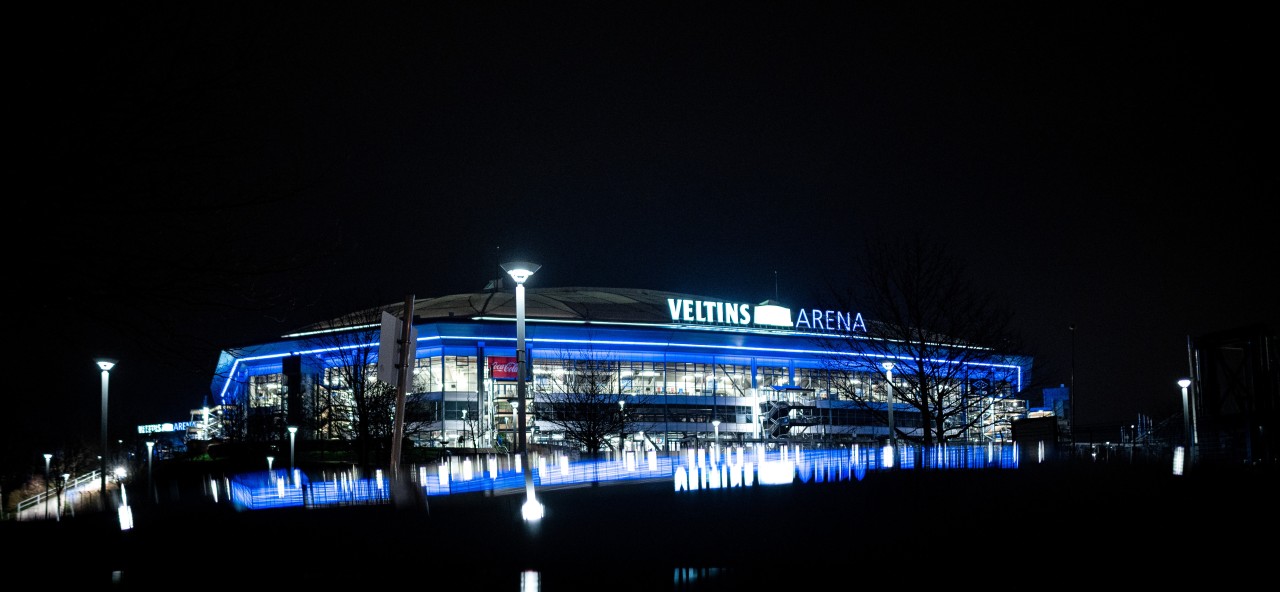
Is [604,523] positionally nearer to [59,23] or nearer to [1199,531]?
[1199,531]

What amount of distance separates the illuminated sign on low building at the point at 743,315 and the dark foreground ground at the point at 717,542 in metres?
91.7

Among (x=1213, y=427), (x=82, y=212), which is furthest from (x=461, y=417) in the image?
(x=82, y=212)

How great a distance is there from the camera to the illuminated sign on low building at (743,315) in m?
102

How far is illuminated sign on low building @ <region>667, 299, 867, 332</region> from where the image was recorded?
102 metres

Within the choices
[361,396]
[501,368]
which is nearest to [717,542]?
[361,396]

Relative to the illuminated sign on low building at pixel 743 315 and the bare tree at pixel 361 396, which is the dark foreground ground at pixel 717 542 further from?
the illuminated sign on low building at pixel 743 315

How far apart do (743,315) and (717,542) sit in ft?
325

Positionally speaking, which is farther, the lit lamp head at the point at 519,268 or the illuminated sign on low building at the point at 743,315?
the illuminated sign on low building at the point at 743,315

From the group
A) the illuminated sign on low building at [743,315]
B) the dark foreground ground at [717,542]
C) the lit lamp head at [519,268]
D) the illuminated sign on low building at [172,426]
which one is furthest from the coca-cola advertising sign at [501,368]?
the dark foreground ground at [717,542]

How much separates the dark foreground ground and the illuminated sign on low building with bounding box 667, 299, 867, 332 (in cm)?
9168

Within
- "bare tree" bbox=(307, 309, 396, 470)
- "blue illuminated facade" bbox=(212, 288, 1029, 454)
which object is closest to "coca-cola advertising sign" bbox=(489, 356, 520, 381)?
"blue illuminated facade" bbox=(212, 288, 1029, 454)

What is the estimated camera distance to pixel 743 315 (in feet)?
348

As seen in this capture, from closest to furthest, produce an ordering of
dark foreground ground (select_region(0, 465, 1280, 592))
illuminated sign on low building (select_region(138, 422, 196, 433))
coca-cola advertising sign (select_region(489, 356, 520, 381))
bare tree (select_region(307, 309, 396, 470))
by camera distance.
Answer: dark foreground ground (select_region(0, 465, 1280, 592)), bare tree (select_region(307, 309, 396, 470)), coca-cola advertising sign (select_region(489, 356, 520, 381)), illuminated sign on low building (select_region(138, 422, 196, 433))

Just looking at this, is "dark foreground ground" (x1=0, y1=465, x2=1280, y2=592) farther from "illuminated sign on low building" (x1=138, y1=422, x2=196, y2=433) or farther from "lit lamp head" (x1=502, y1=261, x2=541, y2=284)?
"illuminated sign on low building" (x1=138, y1=422, x2=196, y2=433)
